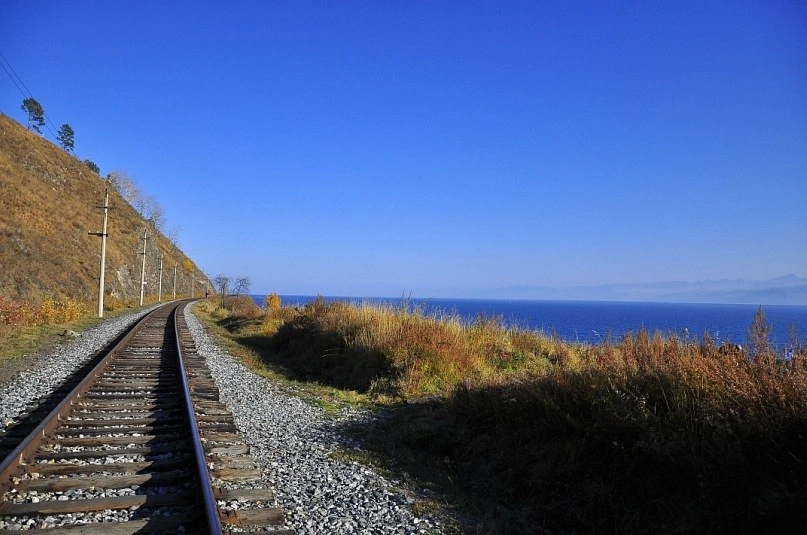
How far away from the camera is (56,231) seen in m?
41.4

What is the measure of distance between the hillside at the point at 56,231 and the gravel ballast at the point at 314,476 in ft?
80.0

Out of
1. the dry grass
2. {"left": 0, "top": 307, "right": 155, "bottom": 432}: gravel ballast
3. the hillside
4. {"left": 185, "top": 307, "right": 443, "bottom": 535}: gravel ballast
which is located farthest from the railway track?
the hillside

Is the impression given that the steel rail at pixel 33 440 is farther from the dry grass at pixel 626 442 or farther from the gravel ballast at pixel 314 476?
the dry grass at pixel 626 442

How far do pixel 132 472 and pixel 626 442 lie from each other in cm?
487

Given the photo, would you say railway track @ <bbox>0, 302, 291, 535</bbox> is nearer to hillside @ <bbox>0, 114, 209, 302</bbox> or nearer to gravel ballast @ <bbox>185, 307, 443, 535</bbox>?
gravel ballast @ <bbox>185, 307, 443, 535</bbox>

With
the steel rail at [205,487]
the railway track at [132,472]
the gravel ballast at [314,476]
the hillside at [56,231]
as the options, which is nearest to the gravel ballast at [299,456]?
the gravel ballast at [314,476]

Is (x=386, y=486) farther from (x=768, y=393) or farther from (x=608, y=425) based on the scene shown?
(x=768, y=393)

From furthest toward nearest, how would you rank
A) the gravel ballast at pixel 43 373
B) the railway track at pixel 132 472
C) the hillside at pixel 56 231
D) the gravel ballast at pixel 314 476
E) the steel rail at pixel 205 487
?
the hillside at pixel 56 231
the gravel ballast at pixel 43 373
the gravel ballast at pixel 314 476
the railway track at pixel 132 472
the steel rail at pixel 205 487

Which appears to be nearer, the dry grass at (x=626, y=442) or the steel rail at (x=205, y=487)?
the steel rail at (x=205, y=487)

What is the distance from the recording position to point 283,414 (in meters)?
7.95

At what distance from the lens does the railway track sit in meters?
3.83

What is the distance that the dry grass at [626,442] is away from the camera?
4234mm

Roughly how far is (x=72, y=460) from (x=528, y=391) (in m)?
5.27

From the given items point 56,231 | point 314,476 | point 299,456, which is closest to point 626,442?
point 314,476
